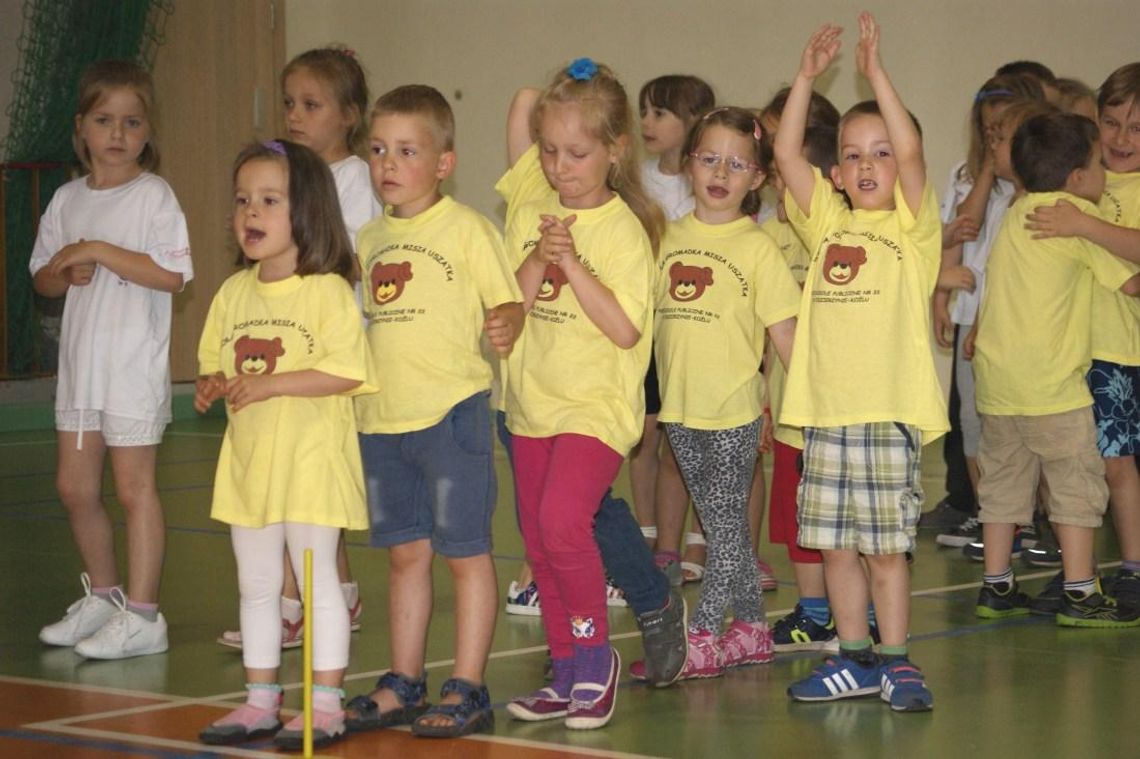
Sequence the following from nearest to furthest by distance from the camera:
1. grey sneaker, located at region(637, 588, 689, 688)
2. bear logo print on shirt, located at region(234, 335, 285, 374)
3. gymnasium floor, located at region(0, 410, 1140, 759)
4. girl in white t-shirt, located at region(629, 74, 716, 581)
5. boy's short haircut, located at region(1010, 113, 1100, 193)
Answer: gymnasium floor, located at region(0, 410, 1140, 759), bear logo print on shirt, located at region(234, 335, 285, 374), grey sneaker, located at region(637, 588, 689, 688), boy's short haircut, located at region(1010, 113, 1100, 193), girl in white t-shirt, located at region(629, 74, 716, 581)

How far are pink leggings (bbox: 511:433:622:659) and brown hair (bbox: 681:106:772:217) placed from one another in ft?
3.27

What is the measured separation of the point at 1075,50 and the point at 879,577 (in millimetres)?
5727

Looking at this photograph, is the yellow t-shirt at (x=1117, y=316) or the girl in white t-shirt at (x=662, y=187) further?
the girl in white t-shirt at (x=662, y=187)

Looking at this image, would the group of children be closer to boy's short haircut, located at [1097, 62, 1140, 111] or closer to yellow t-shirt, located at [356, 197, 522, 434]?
yellow t-shirt, located at [356, 197, 522, 434]

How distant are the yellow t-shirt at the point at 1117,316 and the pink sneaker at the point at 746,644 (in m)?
1.52

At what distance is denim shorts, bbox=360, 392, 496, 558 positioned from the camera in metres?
3.58

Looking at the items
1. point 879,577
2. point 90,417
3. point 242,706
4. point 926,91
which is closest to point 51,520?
point 90,417

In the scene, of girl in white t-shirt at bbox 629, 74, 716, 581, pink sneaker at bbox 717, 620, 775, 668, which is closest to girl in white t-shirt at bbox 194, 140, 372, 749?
pink sneaker at bbox 717, 620, 775, 668

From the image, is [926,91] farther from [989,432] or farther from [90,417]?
[90,417]

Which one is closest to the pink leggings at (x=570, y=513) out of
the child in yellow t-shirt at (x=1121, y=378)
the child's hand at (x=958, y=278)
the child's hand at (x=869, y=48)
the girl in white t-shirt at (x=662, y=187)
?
the child's hand at (x=869, y=48)

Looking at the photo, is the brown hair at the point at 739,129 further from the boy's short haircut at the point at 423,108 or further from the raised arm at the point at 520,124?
the boy's short haircut at the point at 423,108

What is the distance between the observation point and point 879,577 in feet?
12.7

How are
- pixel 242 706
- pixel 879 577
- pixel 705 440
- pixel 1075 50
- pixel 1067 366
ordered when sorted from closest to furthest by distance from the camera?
1. pixel 242 706
2. pixel 879 577
3. pixel 705 440
4. pixel 1067 366
5. pixel 1075 50

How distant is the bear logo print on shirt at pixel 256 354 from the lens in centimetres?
355
